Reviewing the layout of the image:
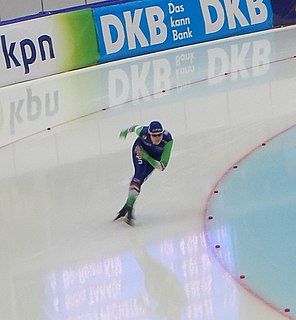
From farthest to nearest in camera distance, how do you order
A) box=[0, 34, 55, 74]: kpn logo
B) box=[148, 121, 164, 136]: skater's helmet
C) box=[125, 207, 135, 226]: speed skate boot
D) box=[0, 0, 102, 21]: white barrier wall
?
box=[0, 0, 102, 21]: white barrier wall, box=[0, 34, 55, 74]: kpn logo, box=[125, 207, 135, 226]: speed skate boot, box=[148, 121, 164, 136]: skater's helmet

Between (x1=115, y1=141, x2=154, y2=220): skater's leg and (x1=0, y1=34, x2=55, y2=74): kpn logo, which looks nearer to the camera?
(x1=115, y1=141, x2=154, y2=220): skater's leg

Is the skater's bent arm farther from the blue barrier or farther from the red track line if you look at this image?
the blue barrier

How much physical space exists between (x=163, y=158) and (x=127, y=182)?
144 centimetres

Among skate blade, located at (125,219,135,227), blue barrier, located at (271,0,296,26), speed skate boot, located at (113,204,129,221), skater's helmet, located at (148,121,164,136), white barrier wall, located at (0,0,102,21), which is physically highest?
skater's helmet, located at (148,121,164,136)

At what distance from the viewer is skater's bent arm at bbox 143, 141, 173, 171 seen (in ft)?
22.0

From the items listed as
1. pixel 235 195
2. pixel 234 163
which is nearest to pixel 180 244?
pixel 235 195

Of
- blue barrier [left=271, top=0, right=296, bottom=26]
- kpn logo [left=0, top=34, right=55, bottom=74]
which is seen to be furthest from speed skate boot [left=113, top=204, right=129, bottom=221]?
blue barrier [left=271, top=0, right=296, bottom=26]

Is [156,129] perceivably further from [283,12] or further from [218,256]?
[283,12]

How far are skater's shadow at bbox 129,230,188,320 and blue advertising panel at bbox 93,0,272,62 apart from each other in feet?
24.7

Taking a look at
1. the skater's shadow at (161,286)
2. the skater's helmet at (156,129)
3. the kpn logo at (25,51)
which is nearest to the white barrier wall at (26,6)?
the kpn logo at (25,51)

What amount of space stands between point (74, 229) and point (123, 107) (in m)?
4.08

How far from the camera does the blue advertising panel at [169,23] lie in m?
13.7

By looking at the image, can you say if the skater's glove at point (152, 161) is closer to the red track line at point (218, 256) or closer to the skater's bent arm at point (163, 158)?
the skater's bent arm at point (163, 158)

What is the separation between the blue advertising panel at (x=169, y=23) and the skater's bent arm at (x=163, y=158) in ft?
23.2
